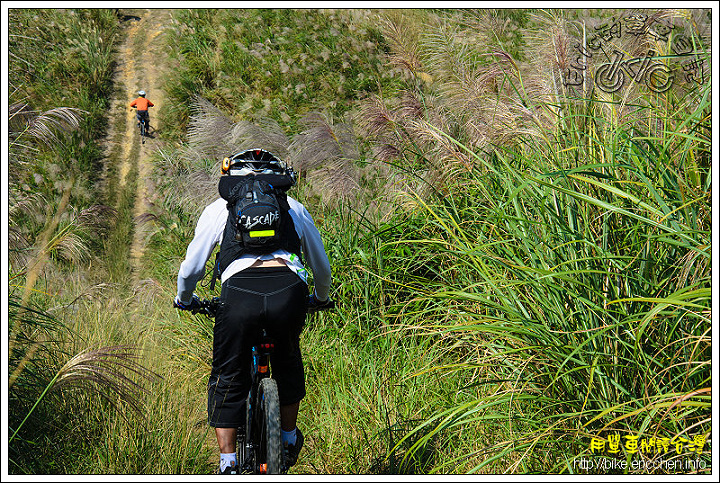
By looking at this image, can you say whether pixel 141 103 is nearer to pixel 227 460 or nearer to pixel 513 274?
pixel 227 460

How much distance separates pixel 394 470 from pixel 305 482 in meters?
0.85

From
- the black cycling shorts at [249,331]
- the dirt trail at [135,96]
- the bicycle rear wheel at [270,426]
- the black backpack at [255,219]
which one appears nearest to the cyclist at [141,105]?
the dirt trail at [135,96]

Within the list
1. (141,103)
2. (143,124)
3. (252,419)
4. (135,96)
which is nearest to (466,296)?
(252,419)

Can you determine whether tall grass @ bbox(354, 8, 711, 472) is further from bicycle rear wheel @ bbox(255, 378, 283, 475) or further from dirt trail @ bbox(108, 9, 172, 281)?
dirt trail @ bbox(108, 9, 172, 281)

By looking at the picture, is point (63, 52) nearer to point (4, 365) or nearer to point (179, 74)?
point (179, 74)

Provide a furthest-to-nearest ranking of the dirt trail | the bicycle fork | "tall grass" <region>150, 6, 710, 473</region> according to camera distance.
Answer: the dirt trail < the bicycle fork < "tall grass" <region>150, 6, 710, 473</region>

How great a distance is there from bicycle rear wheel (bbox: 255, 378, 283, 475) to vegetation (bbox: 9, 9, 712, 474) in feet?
2.33

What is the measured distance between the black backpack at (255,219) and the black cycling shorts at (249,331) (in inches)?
5.9

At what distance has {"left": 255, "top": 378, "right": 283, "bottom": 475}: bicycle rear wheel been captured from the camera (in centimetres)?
305

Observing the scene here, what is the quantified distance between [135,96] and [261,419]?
1187 cm

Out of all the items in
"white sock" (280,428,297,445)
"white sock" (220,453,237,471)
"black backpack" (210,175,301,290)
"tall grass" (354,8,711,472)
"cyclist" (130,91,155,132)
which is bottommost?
"white sock" (220,453,237,471)

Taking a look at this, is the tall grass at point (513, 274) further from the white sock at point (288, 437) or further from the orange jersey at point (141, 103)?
the orange jersey at point (141, 103)

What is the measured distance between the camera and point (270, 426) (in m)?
3.07

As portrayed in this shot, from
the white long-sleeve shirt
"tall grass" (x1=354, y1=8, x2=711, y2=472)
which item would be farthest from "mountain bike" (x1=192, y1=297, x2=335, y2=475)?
"tall grass" (x1=354, y1=8, x2=711, y2=472)
